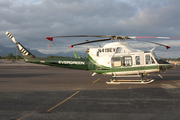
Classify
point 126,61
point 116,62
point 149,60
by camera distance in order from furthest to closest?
point 116,62 < point 126,61 < point 149,60

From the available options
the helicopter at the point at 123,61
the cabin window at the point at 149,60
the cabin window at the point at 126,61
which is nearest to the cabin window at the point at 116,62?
the helicopter at the point at 123,61

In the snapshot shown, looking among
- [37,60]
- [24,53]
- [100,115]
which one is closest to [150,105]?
[100,115]

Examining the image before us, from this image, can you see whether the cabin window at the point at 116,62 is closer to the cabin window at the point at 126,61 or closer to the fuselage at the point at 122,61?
the fuselage at the point at 122,61

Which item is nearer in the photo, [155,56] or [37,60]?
[155,56]

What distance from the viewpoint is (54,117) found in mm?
6230

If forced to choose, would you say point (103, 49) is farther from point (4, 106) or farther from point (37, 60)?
point (4, 106)

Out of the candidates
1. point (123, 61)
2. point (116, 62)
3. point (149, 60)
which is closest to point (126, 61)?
point (123, 61)

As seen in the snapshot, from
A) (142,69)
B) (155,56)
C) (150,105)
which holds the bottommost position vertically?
(150,105)

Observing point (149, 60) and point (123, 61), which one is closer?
point (149, 60)

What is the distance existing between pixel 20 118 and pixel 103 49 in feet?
36.5

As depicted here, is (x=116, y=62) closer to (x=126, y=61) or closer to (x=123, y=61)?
(x=123, y=61)

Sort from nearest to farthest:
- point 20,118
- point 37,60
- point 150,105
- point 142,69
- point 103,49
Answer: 1. point 20,118
2. point 150,105
3. point 142,69
4. point 103,49
5. point 37,60

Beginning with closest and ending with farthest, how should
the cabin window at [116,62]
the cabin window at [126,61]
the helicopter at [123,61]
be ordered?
the helicopter at [123,61], the cabin window at [126,61], the cabin window at [116,62]

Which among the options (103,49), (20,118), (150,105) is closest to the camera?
(20,118)
